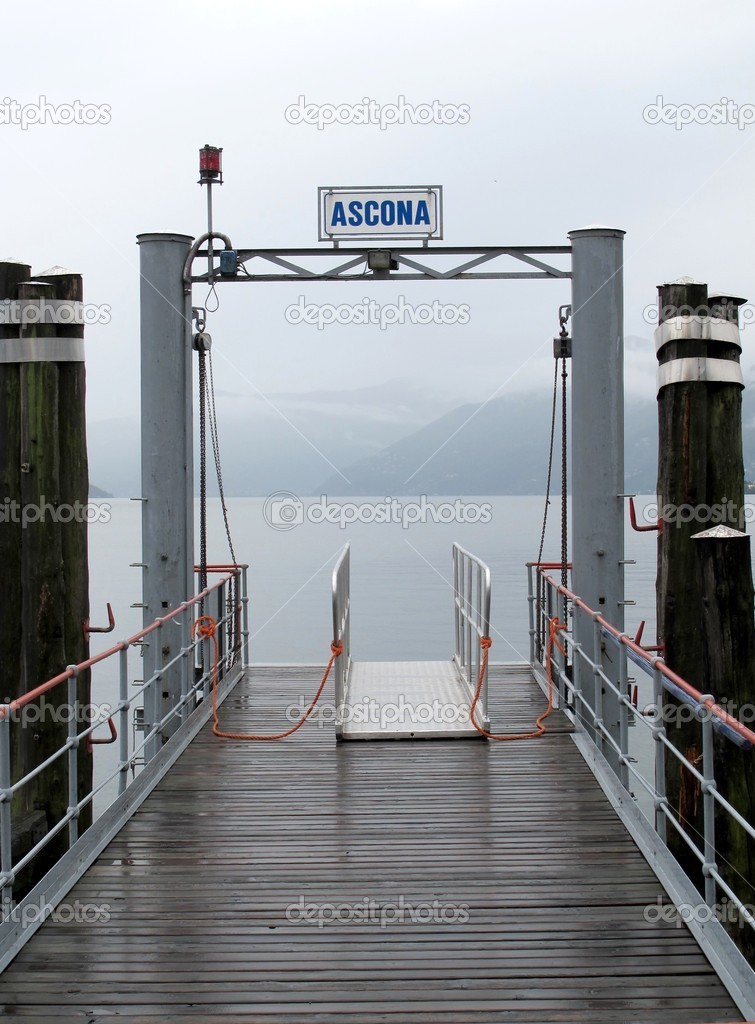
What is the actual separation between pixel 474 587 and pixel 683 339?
4.25m

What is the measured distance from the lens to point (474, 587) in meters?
10.7

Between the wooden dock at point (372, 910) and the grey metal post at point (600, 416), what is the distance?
2.30 metres

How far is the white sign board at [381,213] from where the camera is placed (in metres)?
10.8

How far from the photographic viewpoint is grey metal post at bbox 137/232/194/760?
10.7 meters

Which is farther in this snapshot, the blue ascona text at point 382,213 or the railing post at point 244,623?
the railing post at point 244,623

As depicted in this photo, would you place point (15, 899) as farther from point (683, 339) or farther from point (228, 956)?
point (683, 339)

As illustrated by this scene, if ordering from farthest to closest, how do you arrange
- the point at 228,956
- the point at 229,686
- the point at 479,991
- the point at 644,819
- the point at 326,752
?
the point at 229,686, the point at 326,752, the point at 644,819, the point at 228,956, the point at 479,991

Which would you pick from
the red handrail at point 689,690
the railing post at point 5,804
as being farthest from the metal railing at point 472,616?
the railing post at point 5,804

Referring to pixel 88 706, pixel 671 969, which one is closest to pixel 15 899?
pixel 88 706

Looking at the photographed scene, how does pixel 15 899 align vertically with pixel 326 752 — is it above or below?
below

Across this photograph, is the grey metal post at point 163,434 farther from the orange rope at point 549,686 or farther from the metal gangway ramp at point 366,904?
the orange rope at point 549,686

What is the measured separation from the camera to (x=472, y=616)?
10.7m

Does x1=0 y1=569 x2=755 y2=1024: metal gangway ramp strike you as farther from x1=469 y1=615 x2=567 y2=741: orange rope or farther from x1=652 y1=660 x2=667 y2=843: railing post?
x1=469 y1=615 x2=567 y2=741: orange rope

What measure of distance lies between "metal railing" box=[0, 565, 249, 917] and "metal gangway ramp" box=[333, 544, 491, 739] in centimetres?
134
